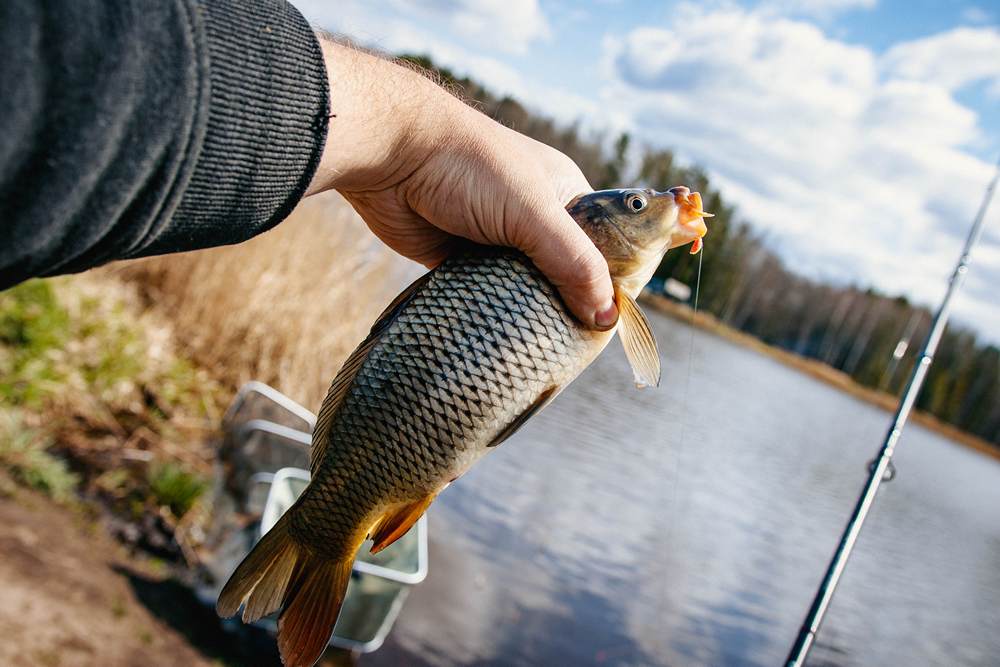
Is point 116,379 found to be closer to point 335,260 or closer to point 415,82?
point 335,260

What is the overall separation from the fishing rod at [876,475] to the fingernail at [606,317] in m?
2.44

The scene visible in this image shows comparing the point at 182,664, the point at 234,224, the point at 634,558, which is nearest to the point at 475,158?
the point at 234,224

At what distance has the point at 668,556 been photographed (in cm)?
1179

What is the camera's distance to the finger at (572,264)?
2176mm

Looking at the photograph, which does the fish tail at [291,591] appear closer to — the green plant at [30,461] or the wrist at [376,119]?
the wrist at [376,119]

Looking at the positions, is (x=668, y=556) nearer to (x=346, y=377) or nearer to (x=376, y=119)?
(x=346, y=377)

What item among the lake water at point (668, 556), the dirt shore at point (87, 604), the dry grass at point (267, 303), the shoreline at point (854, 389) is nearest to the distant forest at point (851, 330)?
the shoreline at point (854, 389)

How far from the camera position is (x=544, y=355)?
86.6 inches

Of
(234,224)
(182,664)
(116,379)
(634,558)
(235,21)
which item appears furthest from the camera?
(634,558)

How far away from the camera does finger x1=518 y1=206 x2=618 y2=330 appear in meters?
2.18

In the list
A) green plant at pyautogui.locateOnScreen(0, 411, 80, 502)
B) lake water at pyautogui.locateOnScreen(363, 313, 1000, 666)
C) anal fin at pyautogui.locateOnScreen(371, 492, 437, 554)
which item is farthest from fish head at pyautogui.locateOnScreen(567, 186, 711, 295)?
lake water at pyautogui.locateOnScreen(363, 313, 1000, 666)

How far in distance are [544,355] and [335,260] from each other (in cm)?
708

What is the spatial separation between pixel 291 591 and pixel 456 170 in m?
1.37

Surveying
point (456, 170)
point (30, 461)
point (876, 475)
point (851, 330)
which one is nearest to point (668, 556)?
point (876, 475)
